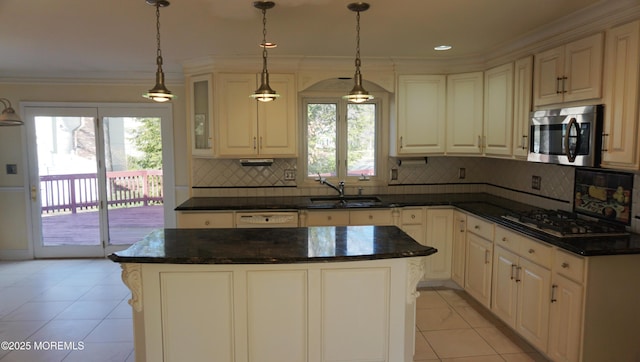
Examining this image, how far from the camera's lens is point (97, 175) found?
5.53 m

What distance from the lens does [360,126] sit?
4922 millimetres

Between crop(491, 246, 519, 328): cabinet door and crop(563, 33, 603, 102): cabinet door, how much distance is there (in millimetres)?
1294

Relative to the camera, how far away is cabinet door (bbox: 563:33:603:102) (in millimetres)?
2785

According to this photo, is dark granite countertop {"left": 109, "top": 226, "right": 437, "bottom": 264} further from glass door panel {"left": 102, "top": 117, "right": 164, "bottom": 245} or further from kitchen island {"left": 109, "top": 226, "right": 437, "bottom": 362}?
glass door panel {"left": 102, "top": 117, "right": 164, "bottom": 245}

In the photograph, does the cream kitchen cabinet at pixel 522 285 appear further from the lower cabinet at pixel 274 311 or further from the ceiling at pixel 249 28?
the ceiling at pixel 249 28

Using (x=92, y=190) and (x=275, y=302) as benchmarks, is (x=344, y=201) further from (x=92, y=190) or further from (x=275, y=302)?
(x=92, y=190)

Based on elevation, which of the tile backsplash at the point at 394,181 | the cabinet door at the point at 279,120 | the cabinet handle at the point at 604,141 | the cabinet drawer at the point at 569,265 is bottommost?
the cabinet drawer at the point at 569,265

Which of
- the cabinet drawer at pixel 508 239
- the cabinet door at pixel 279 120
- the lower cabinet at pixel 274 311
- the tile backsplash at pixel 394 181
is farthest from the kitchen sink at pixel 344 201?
the lower cabinet at pixel 274 311

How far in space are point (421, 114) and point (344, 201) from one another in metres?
1.29

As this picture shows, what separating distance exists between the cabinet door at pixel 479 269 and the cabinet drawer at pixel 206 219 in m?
2.41

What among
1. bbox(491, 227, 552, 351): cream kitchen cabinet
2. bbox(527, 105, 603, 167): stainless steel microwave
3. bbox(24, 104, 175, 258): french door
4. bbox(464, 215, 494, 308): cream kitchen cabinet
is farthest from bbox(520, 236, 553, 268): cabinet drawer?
bbox(24, 104, 175, 258): french door

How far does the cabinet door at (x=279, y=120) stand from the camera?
443 centimetres

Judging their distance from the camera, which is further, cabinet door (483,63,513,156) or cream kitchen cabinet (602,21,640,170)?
cabinet door (483,63,513,156)

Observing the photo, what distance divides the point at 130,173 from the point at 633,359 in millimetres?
5548
